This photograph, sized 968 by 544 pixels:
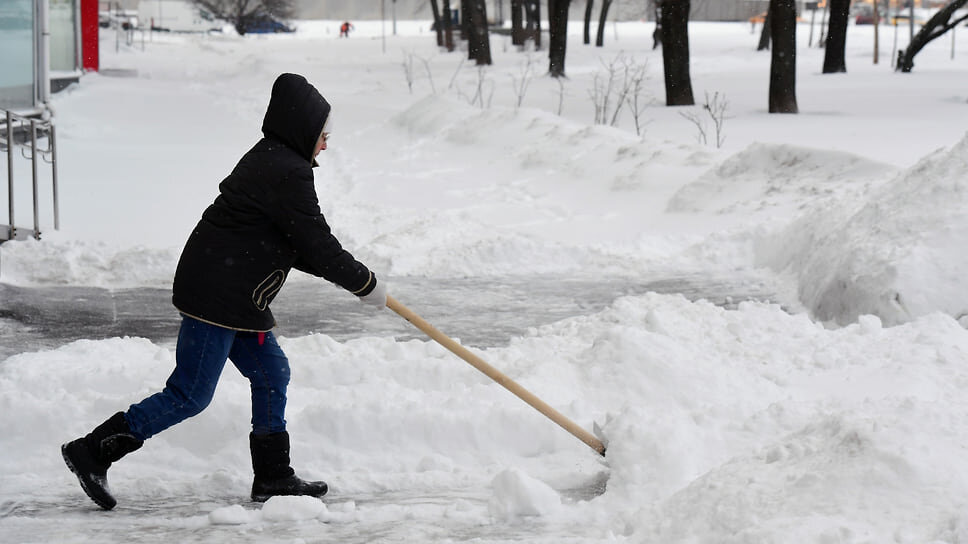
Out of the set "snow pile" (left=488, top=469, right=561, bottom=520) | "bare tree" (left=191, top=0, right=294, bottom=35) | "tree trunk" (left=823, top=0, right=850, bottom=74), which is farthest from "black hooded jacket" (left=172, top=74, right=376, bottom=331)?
"bare tree" (left=191, top=0, right=294, bottom=35)

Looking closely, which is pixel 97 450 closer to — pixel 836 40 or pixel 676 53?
pixel 676 53

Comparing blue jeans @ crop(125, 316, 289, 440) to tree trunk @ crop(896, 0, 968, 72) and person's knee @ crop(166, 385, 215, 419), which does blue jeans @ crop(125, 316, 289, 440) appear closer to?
person's knee @ crop(166, 385, 215, 419)

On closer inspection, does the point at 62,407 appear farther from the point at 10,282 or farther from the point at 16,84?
the point at 16,84

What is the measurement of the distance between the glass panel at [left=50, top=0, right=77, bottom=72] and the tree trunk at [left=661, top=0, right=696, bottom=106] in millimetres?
10573

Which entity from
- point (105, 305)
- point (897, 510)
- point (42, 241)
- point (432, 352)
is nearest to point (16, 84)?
point (42, 241)

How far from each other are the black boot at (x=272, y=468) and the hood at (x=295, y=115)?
104 centimetres

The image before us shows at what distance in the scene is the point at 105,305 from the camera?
7.46m

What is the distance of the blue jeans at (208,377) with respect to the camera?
381 cm

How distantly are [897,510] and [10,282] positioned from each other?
650 centimetres

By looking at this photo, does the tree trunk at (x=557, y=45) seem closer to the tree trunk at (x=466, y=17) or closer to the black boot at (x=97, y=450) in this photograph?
the tree trunk at (x=466, y=17)

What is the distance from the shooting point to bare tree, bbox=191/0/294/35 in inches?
2724

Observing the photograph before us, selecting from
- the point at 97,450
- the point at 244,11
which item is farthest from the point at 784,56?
the point at 244,11

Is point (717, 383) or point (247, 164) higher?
point (247, 164)

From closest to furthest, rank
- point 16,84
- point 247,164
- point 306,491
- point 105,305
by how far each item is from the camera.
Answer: point 247,164
point 306,491
point 105,305
point 16,84
